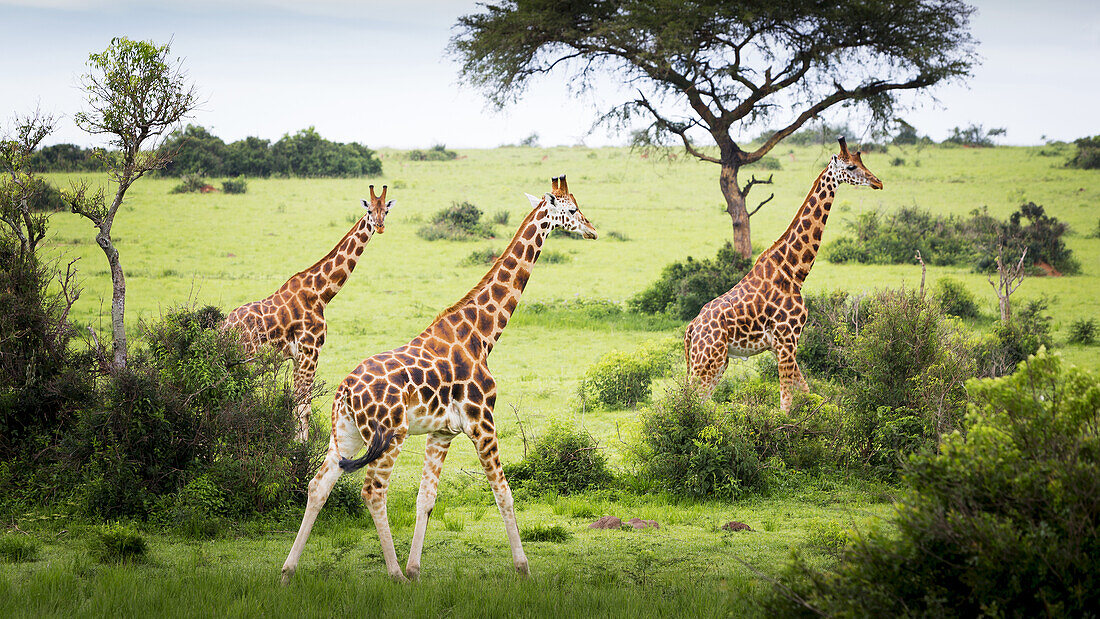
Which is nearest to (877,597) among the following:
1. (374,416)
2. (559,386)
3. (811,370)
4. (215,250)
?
(374,416)

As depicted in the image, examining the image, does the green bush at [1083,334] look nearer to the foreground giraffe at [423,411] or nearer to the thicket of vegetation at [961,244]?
the thicket of vegetation at [961,244]

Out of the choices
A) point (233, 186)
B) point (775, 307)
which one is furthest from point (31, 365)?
point (233, 186)

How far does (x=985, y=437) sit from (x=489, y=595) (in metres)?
3.63

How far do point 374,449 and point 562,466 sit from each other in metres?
4.53

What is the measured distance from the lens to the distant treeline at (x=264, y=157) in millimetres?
39531

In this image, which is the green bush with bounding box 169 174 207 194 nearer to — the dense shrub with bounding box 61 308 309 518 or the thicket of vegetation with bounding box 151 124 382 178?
the thicket of vegetation with bounding box 151 124 382 178

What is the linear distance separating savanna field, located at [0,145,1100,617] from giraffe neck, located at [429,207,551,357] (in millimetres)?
2070

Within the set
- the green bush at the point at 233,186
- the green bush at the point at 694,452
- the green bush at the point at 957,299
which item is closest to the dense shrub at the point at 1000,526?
the green bush at the point at 694,452

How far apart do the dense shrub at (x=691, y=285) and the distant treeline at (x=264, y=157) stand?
78.8 ft

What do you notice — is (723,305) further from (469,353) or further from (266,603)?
(266,603)

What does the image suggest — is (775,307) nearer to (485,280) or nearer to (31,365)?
(485,280)

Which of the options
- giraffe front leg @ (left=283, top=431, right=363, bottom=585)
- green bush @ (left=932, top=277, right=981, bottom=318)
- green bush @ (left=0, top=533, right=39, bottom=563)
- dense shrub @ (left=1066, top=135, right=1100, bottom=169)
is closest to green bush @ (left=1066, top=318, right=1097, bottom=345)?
green bush @ (left=932, top=277, right=981, bottom=318)

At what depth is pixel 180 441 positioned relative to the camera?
903 centimetres

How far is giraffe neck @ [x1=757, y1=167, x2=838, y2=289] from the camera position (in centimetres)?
1177
